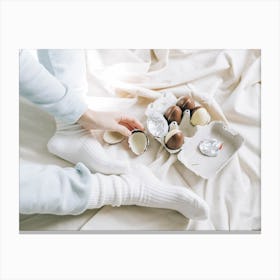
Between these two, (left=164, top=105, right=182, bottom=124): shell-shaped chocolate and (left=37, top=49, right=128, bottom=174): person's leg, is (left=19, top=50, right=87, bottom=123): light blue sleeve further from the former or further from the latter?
(left=164, top=105, right=182, bottom=124): shell-shaped chocolate

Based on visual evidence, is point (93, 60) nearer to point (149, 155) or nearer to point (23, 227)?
point (149, 155)

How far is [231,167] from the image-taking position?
1182mm

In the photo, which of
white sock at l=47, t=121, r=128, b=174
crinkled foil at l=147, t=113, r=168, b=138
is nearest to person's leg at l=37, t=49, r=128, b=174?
white sock at l=47, t=121, r=128, b=174

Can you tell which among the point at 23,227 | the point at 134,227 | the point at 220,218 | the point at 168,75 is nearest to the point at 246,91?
the point at 168,75

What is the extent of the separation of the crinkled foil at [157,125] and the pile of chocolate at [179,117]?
0.03 feet

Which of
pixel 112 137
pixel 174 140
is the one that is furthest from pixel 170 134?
pixel 112 137

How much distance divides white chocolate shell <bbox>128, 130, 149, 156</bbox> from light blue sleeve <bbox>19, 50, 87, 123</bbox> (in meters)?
0.12

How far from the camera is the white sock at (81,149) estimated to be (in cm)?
116

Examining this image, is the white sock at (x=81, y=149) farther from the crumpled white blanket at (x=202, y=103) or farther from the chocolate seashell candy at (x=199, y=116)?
the chocolate seashell candy at (x=199, y=116)

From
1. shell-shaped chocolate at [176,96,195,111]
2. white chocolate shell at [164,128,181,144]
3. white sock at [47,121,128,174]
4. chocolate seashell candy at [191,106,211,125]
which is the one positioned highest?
shell-shaped chocolate at [176,96,195,111]

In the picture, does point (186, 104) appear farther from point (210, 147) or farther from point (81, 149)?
point (81, 149)

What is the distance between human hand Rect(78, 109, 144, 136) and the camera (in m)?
1.17

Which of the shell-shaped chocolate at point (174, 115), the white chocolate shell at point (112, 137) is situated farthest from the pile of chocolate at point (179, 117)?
the white chocolate shell at point (112, 137)

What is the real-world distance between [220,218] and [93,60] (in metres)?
0.45
